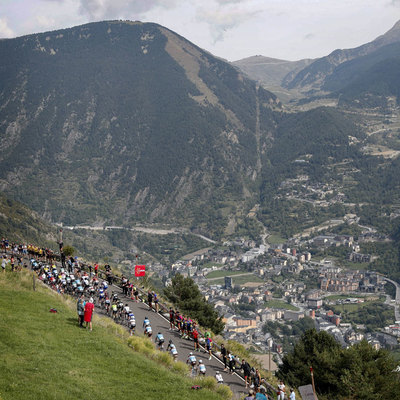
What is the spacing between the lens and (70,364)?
75.8 feet

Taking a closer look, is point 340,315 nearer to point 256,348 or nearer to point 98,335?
point 256,348

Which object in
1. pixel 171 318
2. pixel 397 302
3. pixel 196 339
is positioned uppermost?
pixel 171 318

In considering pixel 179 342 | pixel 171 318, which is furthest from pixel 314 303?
pixel 179 342

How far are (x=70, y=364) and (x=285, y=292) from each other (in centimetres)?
13639

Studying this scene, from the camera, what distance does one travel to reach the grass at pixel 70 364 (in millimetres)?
20516

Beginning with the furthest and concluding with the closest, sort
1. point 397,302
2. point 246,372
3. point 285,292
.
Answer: point 285,292
point 397,302
point 246,372

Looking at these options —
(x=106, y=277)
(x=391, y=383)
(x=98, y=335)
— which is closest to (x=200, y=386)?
(x=98, y=335)

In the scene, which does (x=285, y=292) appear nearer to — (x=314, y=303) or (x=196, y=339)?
(x=314, y=303)

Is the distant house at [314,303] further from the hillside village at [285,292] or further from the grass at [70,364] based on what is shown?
the grass at [70,364]

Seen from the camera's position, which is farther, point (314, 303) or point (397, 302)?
point (314, 303)

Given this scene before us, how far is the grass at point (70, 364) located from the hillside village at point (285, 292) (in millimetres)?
69003

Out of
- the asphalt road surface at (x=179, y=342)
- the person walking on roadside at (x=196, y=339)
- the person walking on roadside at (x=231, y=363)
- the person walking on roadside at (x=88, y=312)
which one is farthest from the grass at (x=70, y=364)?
the person walking on roadside at (x=231, y=363)

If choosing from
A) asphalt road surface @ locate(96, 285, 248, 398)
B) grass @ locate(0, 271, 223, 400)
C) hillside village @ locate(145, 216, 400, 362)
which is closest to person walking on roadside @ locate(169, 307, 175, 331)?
asphalt road surface @ locate(96, 285, 248, 398)

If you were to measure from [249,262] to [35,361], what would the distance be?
16822cm
